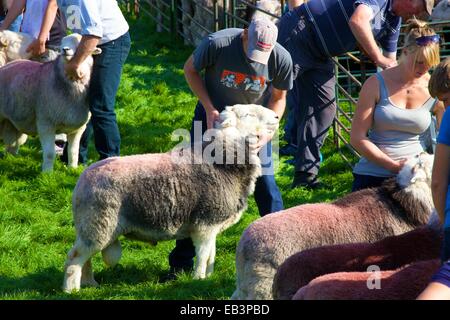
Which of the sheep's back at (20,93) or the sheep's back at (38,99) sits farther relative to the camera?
the sheep's back at (20,93)

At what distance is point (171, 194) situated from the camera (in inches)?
234

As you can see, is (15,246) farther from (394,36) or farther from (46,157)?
(394,36)

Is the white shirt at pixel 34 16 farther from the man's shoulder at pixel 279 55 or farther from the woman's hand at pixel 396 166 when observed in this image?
the woman's hand at pixel 396 166

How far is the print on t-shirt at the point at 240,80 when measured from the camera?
20.5ft

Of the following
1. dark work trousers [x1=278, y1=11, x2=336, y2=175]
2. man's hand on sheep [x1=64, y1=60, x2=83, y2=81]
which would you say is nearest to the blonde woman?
dark work trousers [x1=278, y1=11, x2=336, y2=175]

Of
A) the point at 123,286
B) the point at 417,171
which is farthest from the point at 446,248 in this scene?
the point at 123,286

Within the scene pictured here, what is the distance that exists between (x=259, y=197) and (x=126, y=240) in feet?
3.90

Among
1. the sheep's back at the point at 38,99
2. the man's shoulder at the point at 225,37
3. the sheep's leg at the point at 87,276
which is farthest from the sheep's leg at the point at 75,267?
the sheep's back at the point at 38,99

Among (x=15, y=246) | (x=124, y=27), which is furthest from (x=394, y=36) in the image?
(x=15, y=246)

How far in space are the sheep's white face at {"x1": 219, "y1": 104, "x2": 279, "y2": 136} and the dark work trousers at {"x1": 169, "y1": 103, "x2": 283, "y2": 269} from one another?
324 millimetres

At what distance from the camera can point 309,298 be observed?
3.96m

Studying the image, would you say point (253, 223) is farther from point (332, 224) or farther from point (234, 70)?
point (234, 70)

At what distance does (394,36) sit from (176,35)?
20.6 ft

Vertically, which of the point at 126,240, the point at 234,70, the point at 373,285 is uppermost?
the point at 234,70
